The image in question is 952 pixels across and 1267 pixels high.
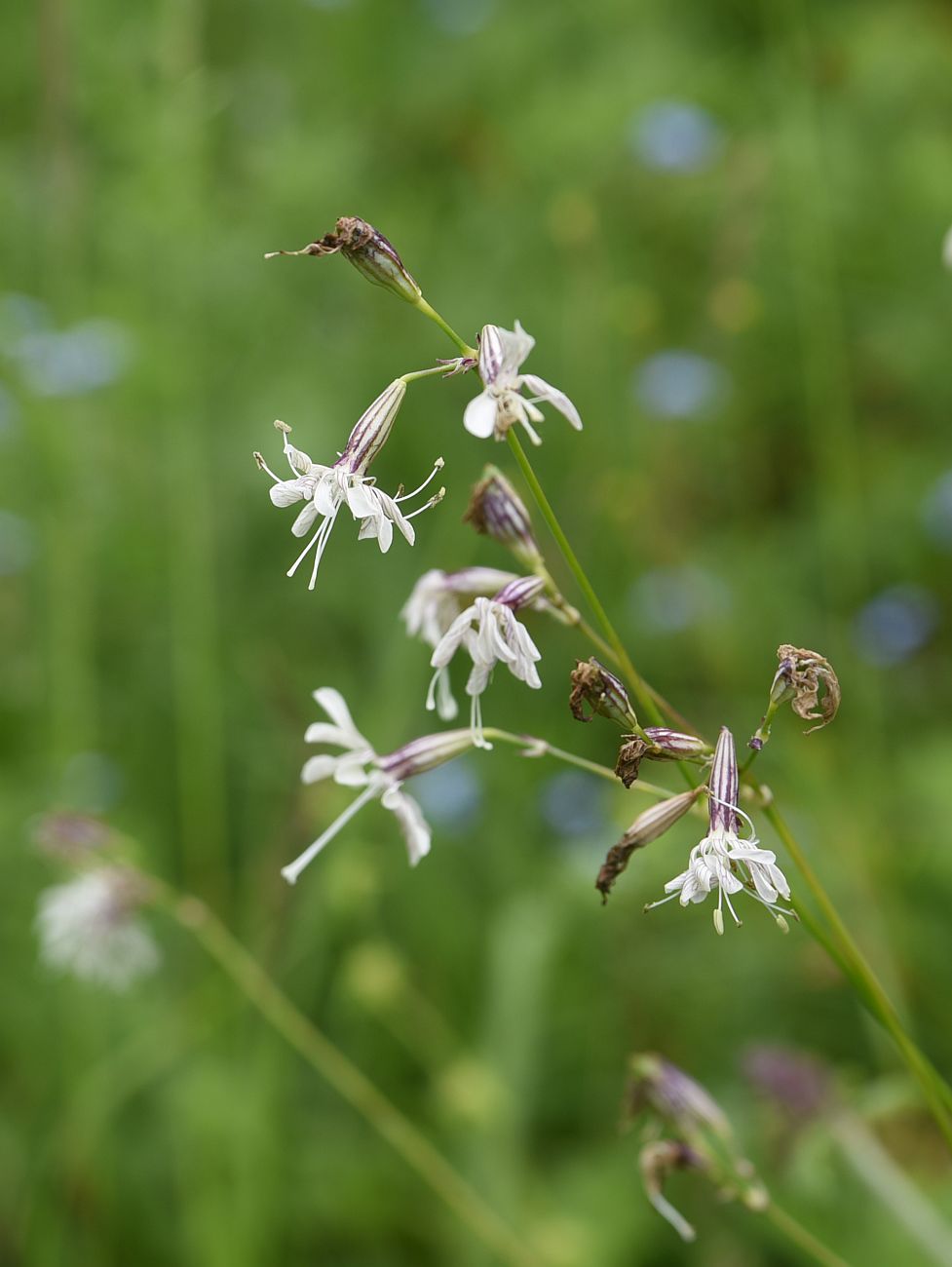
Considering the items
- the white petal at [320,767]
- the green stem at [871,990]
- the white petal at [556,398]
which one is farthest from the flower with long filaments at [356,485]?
the green stem at [871,990]

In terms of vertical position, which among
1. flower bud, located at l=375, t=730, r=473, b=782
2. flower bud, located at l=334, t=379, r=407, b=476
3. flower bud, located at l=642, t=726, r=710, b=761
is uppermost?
flower bud, located at l=334, t=379, r=407, b=476

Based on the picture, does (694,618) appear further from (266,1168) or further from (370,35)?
(370,35)

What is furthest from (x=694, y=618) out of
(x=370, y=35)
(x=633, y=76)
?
(x=370, y=35)

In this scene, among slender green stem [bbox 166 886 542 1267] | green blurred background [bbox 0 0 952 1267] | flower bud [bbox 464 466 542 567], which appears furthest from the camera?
green blurred background [bbox 0 0 952 1267]

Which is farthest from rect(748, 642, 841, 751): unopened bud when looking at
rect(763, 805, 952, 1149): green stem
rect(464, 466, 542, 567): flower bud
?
rect(464, 466, 542, 567): flower bud

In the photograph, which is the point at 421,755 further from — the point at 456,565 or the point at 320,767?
the point at 456,565

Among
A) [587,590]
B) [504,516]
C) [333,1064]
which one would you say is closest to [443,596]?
[504,516]

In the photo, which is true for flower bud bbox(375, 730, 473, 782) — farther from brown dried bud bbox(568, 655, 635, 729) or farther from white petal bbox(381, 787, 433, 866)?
brown dried bud bbox(568, 655, 635, 729)

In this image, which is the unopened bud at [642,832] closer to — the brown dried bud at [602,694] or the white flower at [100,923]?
the brown dried bud at [602,694]
